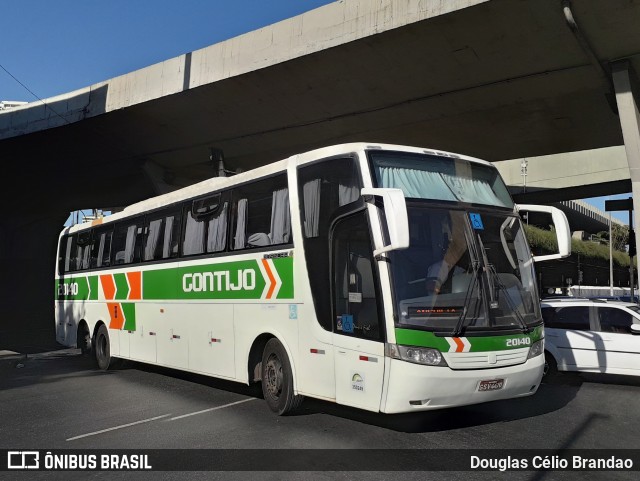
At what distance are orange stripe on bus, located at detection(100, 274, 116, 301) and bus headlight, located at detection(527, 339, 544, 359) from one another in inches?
373

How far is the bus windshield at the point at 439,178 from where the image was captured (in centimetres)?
698

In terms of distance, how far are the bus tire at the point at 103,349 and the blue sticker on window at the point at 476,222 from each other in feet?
31.3

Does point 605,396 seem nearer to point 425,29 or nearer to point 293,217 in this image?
point 293,217

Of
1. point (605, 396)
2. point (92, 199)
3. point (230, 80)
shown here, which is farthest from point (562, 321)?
point (92, 199)

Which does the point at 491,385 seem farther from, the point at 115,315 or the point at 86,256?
the point at 86,256

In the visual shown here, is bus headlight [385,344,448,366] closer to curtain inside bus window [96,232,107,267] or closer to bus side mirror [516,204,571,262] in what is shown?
bus side mirror [516,204,571,262]

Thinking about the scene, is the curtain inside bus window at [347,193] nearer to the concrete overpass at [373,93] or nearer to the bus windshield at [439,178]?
the bus windshield at [439,178]

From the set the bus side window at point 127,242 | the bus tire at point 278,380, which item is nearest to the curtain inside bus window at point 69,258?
the bus side window at point 127,242

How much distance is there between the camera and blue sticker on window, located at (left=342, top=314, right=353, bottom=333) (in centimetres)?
688

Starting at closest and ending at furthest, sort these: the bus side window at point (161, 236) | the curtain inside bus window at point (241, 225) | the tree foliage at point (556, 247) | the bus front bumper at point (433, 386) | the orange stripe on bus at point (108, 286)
Answer: the bus front bumper at point (433, 386) < the curtain inside bus window at point (241, 225) < the bus side window at point (161, 236) < the orange stripe on bus at point (108, 286) < the tree foliage at point (556, 247)

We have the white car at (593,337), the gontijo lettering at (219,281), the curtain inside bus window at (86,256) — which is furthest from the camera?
the curtain inside bus window at (86,256)

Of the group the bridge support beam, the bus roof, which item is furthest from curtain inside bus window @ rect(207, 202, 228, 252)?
the bridge support beam

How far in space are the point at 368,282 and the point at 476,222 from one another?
149 cm

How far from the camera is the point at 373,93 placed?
18938 mm
